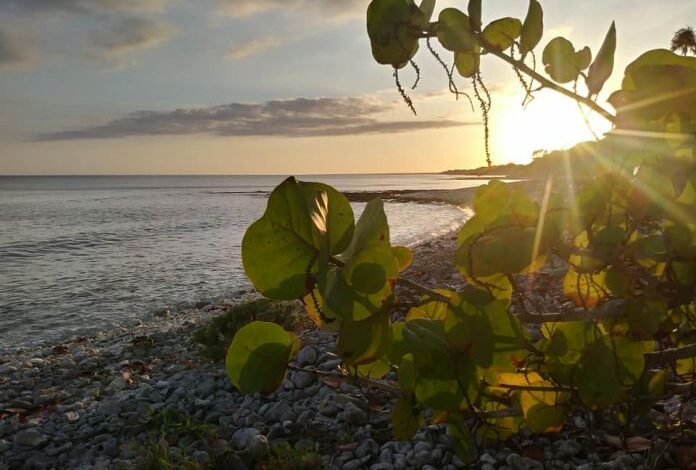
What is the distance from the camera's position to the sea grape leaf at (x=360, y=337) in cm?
79

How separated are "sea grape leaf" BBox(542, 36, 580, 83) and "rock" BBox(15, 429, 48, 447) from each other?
17.6 feet

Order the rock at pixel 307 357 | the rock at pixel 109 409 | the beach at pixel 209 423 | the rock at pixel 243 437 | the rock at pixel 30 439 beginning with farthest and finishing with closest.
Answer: the rock at pixel 307 357, the rock at pixel 109 409, the rock at pixel 30 439, the rock at pixel 243 437, the beach at pixel 209 423

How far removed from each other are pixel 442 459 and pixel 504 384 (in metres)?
2.44

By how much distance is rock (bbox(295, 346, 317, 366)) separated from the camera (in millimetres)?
5395

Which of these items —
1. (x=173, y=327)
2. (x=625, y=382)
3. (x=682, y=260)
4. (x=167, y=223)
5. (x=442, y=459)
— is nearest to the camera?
(x=682, y=260)

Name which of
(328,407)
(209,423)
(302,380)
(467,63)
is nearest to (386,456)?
(328,407)

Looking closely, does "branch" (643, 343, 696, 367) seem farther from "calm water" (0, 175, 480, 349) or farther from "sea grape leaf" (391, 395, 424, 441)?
"calm water" (0, 175, 480, 349)

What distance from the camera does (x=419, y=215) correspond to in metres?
32.8

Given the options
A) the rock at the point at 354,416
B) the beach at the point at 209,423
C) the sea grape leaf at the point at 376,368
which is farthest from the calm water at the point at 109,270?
the sea grape leaf at the point at 376,368

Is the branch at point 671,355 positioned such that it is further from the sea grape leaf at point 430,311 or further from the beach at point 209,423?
the sea grape leaf at point 430,311

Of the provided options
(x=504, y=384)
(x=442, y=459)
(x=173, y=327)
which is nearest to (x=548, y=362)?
(x=504, y=384)

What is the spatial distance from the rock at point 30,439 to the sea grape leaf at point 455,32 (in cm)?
532

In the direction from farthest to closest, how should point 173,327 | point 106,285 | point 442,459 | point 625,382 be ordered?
point 106,285 < point 173,327 < point 442,459 < point 625,382

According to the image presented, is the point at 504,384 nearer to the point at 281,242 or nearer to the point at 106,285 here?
the point at 281,242
